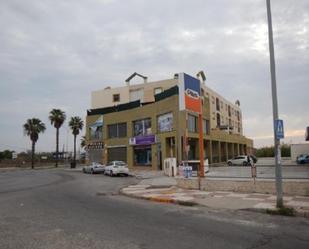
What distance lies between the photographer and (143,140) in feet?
169

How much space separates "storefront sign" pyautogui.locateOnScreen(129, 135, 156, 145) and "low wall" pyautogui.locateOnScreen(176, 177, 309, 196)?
26738mm

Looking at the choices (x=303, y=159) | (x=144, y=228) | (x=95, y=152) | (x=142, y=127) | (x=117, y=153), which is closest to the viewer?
(x=144, y=228)

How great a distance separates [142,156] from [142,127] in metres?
3.93

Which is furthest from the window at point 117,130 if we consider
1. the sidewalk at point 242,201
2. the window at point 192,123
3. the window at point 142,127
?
the sidewalk at point 242,201

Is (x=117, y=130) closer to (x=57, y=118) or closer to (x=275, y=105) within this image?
(x=57, y=118)

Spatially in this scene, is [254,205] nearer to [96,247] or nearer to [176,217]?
[176,217]

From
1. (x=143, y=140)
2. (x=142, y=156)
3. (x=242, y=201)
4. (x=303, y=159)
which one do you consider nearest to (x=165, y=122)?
(x=143, y=140)

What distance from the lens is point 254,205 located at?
14.1m

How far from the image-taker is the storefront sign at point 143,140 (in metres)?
49.6

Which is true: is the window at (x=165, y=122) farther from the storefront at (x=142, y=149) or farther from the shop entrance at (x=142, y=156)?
the shop entrance at (x=142, y=156)

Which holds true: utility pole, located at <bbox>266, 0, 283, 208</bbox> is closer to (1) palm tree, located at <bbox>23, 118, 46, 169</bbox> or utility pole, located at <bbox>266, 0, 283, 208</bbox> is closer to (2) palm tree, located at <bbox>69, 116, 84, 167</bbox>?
(1) palm tree, located at <bbox>23, 118, 46, 169</bbox>

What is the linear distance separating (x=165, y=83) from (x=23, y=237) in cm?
6750

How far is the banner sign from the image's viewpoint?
22.0 m

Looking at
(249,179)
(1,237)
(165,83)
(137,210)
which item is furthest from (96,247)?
(165,83)
